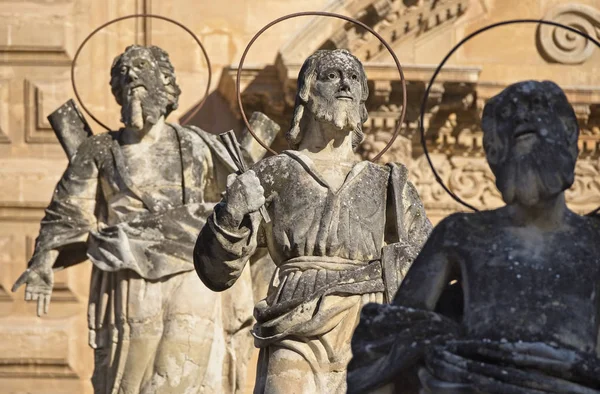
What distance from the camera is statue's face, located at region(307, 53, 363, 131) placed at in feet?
42.9

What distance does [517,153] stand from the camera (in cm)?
974

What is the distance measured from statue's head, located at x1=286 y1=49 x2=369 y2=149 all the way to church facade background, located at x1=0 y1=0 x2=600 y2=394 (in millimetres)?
8152

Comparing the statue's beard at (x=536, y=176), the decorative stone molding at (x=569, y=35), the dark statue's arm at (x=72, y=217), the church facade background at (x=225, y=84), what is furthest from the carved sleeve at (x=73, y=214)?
the statue's beard at (x=536, y=176)

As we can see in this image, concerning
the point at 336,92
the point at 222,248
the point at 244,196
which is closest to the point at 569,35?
the point at 336,92

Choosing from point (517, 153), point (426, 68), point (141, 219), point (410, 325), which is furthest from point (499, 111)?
point (426, 68)

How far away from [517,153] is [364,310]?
0.76m

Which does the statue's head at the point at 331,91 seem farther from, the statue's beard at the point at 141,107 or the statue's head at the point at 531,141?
the statue's beard at the point at 141,107

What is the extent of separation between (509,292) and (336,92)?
3.61 meters

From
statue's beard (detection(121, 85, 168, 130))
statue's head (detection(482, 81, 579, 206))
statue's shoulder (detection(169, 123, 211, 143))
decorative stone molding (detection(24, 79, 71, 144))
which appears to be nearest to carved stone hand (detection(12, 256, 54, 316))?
statue's beard (detection(121, 85, 168, 130))

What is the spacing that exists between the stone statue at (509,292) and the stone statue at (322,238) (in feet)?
7.72

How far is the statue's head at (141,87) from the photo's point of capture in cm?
1745

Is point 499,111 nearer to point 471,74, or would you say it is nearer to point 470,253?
point 470,253

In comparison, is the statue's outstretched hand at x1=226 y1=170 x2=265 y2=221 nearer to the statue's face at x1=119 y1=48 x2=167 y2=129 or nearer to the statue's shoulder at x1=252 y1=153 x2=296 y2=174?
the statue's shoulder at x1=252 y1=153 x2=296 y2=174

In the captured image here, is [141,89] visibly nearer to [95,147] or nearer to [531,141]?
[95,147]
